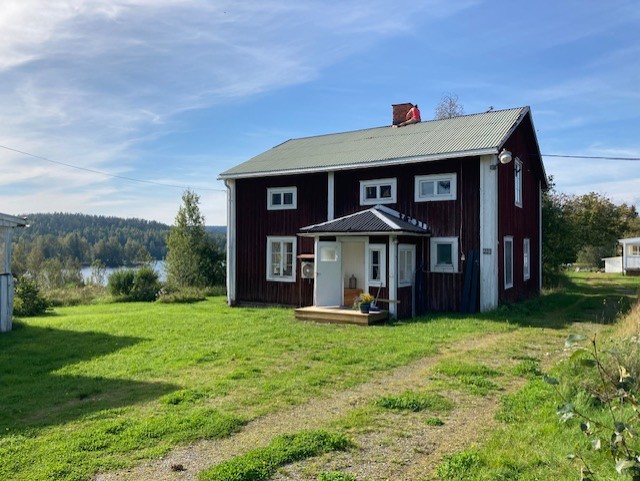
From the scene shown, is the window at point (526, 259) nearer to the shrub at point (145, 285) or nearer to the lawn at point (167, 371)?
the lawn at point (167, 371)

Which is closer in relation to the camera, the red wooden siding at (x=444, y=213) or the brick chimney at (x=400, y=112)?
the red wooden siding at (x=444, y=213)

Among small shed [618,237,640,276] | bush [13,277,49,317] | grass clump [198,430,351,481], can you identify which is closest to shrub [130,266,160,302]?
bush [13,277,49,317]

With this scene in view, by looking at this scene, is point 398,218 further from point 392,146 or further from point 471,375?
point 471,375

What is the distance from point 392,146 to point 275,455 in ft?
43.4

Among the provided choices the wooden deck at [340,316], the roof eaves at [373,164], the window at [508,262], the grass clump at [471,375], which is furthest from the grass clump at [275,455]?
the window at [508,262]

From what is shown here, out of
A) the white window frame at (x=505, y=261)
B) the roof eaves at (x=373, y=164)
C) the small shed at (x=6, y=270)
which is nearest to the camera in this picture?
the small shed at (x=6, y=270)

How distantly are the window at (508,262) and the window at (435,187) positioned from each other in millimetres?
2473

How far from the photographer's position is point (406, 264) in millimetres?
14141

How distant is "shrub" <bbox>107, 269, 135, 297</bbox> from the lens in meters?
22.1

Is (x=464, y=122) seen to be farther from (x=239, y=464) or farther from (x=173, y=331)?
(x=239, y=464)

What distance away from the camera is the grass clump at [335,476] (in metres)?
3.90

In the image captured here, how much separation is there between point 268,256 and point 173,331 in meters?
6.35

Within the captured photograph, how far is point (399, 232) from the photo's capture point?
12.8 m

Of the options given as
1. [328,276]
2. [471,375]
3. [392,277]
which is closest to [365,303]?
[392,277]
